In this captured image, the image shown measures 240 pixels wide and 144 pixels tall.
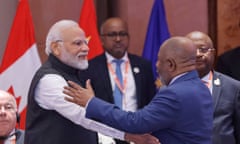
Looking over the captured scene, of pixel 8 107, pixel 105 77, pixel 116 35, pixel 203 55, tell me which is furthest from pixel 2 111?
pixel 116 35

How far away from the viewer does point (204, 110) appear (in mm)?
3426

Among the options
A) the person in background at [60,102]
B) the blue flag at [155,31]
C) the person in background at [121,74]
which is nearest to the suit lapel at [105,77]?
the person in background at [121,74]

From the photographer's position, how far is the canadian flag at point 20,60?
5672mm

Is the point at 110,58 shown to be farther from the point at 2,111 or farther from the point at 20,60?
the point at 2,111

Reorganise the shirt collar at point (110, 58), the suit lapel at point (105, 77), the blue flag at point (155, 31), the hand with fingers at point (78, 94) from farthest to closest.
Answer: the blue flag at point (155, 31) < the shirt collar at point (110, 58) < the suit lapel at point (105, 77) < the hand with fingers at point (78, 94)

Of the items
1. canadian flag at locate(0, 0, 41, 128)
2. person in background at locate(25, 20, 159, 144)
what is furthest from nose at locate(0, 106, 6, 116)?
canadian flag at locate(0, 0, 41, 128)

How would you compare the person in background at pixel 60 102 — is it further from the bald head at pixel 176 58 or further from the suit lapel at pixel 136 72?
the suit lapel at pixel 136 72

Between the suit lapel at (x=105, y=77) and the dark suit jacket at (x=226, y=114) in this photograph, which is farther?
the suit lapel at (x=105, y=77)

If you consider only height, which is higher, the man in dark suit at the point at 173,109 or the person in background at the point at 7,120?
the man in dark suit at the point at 173,109

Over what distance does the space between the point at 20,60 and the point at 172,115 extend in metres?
2.80

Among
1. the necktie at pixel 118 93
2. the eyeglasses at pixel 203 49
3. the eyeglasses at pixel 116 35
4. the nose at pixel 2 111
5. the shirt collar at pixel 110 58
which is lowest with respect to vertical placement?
the necktie at pixel 118 93

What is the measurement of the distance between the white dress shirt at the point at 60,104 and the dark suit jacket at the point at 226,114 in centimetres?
85

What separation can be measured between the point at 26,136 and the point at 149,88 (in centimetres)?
197

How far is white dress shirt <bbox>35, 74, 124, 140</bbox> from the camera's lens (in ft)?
12.5
